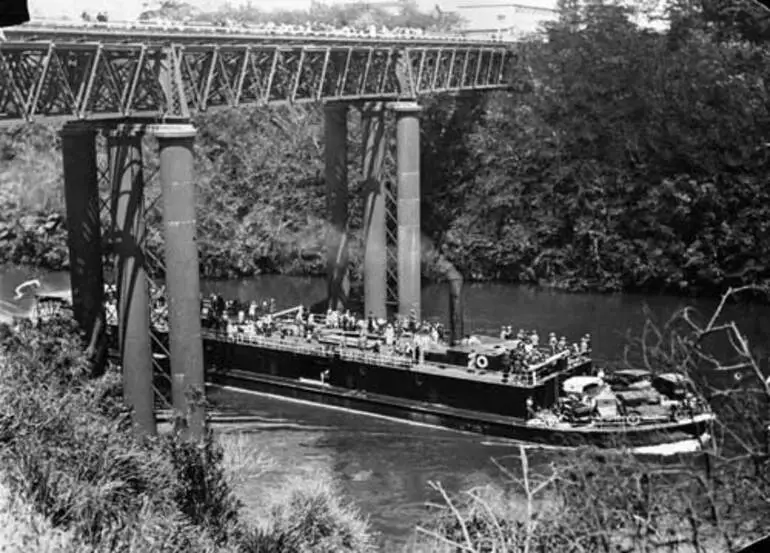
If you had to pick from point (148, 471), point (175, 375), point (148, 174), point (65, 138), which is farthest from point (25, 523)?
point (148, 174)

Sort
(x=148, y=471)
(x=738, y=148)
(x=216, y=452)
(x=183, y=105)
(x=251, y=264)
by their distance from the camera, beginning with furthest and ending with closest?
(x=251, y=264) → (x=738, y=148) → (x=183, y=105) → (x=216, y=452) → (x=148, y=471)

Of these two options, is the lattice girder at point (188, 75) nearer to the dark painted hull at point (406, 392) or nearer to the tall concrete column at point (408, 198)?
the tall concrete column at point (408, 198)

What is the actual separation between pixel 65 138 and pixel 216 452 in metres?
12.0

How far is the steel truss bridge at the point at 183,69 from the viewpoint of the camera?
23.7 m

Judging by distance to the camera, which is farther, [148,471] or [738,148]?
[738,148]

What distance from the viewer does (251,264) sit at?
188 feet

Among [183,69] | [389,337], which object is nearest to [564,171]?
[389,337]

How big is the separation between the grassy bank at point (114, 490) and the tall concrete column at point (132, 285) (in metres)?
5.40

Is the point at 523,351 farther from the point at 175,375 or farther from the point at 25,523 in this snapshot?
the point at 25,523

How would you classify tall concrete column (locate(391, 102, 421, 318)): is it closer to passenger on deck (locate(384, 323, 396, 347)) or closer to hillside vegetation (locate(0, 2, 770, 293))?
passenger on deck (locate(384, 323, 396, 347))

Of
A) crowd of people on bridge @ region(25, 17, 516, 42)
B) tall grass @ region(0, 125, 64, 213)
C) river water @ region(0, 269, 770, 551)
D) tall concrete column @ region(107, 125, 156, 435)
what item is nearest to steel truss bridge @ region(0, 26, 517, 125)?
crowd of people on bridge @ region(25, 17, 516, 42)

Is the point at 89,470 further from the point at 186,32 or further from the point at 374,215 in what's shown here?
the point at 374,215

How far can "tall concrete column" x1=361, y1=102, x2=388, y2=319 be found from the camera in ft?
132

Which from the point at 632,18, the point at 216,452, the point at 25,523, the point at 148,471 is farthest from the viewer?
the point at 632,18
